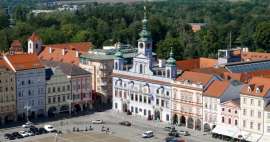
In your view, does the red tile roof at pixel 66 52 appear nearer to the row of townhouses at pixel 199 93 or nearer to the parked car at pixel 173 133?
the row of townhouses at pixel 199 93

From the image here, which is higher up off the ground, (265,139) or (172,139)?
(265,139)

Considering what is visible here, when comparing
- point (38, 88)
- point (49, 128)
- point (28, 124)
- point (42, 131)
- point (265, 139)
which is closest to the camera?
point (265, 139)

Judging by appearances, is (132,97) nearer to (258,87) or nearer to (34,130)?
(34,130)

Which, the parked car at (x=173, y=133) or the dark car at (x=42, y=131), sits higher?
the parked car at (x=173, y=133)

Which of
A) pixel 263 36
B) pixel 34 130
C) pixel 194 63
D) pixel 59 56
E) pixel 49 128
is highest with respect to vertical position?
pixel 263 36

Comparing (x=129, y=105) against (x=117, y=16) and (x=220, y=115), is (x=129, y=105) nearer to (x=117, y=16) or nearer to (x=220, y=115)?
(x=220, y=115)

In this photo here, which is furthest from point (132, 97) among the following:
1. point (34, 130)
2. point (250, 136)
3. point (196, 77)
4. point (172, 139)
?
point (250, 136)

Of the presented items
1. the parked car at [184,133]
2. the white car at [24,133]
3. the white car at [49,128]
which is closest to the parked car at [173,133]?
the parked car at [184,133]
